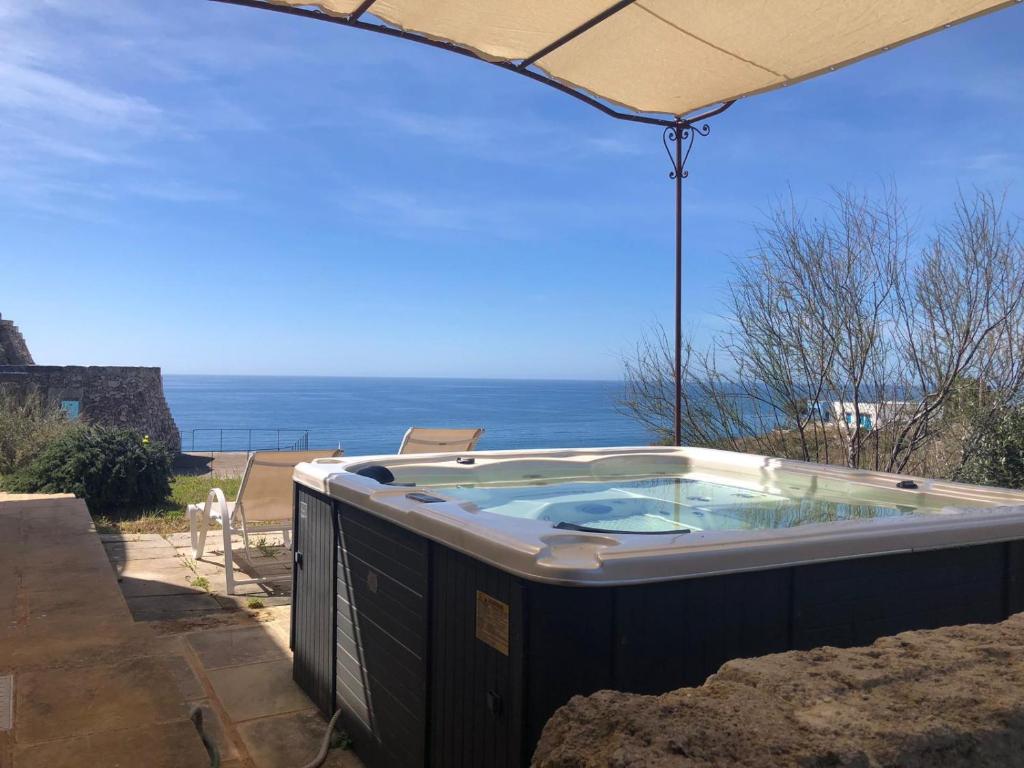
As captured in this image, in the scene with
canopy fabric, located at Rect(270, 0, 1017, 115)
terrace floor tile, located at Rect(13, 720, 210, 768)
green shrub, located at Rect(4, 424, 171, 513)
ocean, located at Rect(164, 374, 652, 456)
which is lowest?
ocean, located at Rect(164, 374, 652, 456)

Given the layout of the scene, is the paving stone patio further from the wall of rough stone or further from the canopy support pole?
the wall of rough stone

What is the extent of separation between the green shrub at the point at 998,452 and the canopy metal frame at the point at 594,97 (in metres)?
2.03

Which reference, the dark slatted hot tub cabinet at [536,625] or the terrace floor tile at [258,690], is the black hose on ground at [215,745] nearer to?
the dark slatted hot tub cabinet at [536,625]

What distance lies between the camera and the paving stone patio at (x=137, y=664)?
219 cm

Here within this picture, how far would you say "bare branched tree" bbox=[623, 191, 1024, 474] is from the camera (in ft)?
18.2

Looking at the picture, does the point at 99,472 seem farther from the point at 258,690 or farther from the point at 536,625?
the point at 536,625

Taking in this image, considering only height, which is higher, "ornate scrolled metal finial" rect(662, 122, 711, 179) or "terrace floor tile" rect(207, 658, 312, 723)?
"ornate scrolled metal finial" rect(662, 122, 711, 179)

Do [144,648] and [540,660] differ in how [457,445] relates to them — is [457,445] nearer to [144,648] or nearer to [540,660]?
[144,648]

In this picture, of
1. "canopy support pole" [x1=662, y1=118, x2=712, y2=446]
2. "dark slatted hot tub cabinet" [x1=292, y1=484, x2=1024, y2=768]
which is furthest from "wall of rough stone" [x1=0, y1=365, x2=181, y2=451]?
"dark slatted hot tub cabinet" [x1=292, y1=484, x2=1024, y2=768]

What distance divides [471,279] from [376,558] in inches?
1859

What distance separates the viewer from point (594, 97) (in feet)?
14.6

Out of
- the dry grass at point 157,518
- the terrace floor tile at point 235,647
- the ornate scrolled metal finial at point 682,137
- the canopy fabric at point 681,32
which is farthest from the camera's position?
the dry grass at point 157,518

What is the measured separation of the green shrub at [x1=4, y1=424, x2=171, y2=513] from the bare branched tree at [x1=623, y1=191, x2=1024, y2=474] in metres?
4.76

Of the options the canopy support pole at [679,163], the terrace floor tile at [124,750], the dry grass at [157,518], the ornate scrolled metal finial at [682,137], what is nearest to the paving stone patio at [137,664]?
the terrace floor tile at [124,750]
